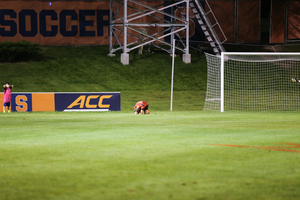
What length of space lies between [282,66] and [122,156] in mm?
26228

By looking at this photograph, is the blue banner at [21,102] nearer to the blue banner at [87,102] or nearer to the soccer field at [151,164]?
the blue banner at [87,102]

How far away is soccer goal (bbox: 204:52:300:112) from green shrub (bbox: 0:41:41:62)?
A: 1309 cm

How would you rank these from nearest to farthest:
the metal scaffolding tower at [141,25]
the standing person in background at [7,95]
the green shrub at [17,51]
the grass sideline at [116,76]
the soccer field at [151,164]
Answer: the soccer field at [151,164] < the standing person in background at [7,95] < the grass sideline at [116,76] < the green shrub at [17,51] < the metal scaffolding tower at [141,25]

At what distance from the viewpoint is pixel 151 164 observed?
22.3 feet

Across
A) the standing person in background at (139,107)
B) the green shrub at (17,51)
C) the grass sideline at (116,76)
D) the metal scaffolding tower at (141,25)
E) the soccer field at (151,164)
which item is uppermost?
the metal scaffolding tower at (141,25)

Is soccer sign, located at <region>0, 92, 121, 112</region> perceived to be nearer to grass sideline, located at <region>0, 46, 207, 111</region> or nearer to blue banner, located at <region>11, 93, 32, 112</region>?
blue banner, located at <region>11, 93, 32, 112</region>

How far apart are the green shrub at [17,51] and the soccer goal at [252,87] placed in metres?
13.1

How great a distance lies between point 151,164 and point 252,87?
22185mm

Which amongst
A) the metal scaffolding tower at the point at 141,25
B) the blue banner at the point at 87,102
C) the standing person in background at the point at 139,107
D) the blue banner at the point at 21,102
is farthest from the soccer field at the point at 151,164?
the metal scaffolding tower at the point at 141,25

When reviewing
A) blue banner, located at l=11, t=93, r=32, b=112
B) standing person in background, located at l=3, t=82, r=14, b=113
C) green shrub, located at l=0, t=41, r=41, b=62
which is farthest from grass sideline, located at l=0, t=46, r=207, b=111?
standing person in background, located at l=3, t=82, r=14, b=113

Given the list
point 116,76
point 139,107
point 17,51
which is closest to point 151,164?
point 139,107

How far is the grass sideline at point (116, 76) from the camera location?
2539 centimetres

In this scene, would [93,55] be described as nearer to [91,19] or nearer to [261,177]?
[91,19]

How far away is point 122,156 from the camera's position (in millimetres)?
7535
